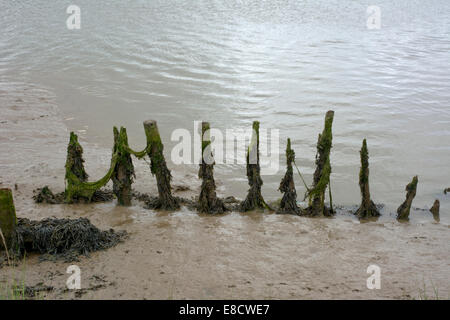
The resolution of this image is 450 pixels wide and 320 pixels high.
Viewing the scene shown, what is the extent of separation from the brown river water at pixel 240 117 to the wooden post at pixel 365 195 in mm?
266

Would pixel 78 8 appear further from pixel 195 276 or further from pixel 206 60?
pixel 195 276

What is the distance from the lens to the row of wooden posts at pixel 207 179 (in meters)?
8.03

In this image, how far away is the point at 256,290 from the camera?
5.92m

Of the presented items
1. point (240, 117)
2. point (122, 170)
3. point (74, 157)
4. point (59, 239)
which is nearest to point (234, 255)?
point (59, 239)

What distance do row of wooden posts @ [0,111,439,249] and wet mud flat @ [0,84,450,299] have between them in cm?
20

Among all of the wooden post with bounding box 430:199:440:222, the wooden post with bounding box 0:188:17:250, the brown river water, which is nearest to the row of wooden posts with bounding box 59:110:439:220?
the brown river water

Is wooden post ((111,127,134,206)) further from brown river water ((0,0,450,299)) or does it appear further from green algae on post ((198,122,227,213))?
green algae on post ((198,122,227,213))

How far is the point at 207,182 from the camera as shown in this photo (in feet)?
26.6

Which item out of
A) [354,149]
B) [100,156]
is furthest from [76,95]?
[354,149]

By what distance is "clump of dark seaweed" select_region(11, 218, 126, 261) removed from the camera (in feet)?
21.6

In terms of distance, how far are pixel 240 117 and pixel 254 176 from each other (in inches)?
230

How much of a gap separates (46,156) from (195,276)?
5867 millimetres

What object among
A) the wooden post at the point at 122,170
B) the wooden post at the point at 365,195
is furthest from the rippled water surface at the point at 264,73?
the wooden post at the point at 122,170

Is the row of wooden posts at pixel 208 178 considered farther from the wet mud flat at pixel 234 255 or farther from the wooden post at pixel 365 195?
the wet mud flat at pixel 234 255
